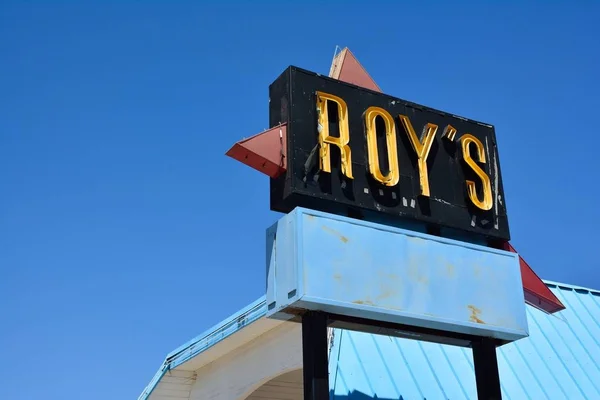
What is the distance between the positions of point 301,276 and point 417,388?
4.37m

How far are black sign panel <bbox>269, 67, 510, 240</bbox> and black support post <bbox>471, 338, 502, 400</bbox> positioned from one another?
4.69 feet

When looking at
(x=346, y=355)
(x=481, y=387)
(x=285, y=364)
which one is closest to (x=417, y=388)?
(x=346, y=355)

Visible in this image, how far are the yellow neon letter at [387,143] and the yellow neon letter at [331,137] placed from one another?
1.07ft

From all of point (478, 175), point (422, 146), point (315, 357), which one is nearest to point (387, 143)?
point (422, 146)

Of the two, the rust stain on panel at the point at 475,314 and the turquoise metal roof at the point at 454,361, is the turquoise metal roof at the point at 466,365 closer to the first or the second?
the turquoise metal roof at the point at 454,361

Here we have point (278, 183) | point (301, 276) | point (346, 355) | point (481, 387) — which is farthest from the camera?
point (346, 355)

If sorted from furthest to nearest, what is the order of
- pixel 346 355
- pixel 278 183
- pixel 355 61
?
pixel 346 355 < pixel 355 61 < pixel 278 183

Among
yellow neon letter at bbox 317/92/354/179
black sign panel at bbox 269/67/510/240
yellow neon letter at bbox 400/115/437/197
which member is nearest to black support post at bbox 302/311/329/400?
black sign panel at bbox 269/67/510/240

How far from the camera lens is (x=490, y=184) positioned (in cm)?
1138

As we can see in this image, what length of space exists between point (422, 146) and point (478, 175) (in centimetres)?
101

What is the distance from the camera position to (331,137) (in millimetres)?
10023

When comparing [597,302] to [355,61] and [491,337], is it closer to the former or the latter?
[491,337]

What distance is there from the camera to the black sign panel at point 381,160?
9.79 m

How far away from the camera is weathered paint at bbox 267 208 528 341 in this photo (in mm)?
9289
